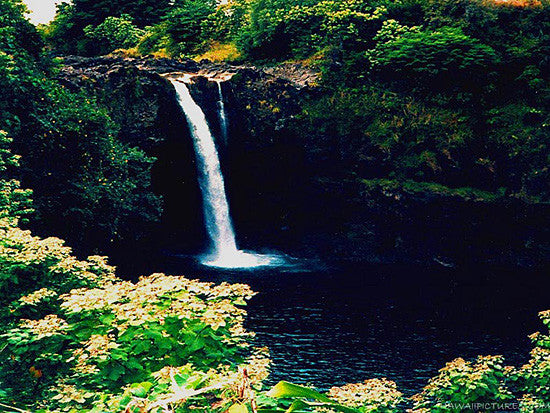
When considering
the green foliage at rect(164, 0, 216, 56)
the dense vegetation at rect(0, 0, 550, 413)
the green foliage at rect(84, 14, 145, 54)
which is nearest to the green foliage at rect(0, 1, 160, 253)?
the dense vegetation at rect(0, 0, 550, 413)

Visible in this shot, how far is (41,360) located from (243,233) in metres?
20.8

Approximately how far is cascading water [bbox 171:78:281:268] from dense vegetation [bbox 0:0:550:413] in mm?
3362

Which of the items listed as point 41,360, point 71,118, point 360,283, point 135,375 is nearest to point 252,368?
point 135,375

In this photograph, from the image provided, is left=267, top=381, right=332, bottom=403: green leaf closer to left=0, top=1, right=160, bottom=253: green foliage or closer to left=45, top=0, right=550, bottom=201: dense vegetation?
left=0, top=1, right=160, bottom=253: green foliage

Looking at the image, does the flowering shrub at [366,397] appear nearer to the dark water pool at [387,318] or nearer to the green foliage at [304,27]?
the dark water pool at [387,318]

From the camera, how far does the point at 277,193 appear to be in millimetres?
26297

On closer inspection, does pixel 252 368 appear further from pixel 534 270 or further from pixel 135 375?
pixel 534 270

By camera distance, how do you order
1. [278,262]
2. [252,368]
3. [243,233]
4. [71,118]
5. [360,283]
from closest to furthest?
1. [252,368]
2. [71,118]
3. [360,283]
4. [278,262]
5. [243,233]

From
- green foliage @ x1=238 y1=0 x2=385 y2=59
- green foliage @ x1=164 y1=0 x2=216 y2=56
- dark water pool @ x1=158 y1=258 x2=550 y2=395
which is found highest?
green foliage @ x1=164 y1=0 x2=216 y2=56

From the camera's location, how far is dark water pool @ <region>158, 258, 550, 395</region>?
13.6m

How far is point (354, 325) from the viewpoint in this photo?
16.2 m

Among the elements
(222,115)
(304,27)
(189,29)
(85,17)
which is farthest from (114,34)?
(222,115)

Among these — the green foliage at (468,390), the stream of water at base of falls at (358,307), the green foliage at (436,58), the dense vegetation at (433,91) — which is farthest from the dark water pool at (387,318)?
the green foliage at (436,58)

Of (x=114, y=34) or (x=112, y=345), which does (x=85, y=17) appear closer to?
(x=114, y=34)
